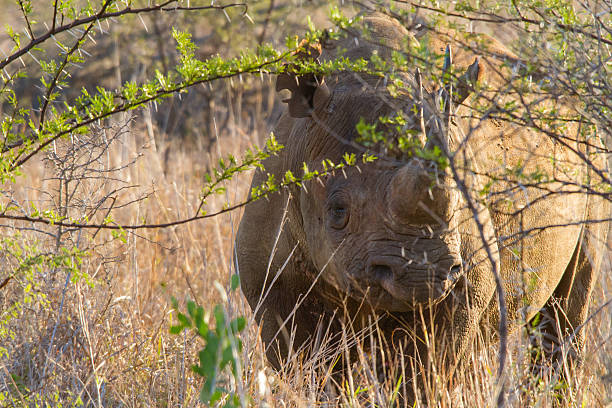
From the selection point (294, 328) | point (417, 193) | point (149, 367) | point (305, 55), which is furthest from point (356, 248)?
point (149, 367)

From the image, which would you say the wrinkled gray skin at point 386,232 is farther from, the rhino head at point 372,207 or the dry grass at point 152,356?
the dry grass at point 152,356

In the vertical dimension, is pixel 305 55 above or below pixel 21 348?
above

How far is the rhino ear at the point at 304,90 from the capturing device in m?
3.91

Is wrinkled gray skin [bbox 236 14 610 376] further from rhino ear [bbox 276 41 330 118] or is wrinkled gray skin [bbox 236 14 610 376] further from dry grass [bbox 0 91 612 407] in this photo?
dry grass [bbox 0 91 612 407]

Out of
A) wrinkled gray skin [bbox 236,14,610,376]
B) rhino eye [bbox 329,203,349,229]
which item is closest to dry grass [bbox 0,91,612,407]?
wrinkled gray skin [bbox 236,14,610,376]

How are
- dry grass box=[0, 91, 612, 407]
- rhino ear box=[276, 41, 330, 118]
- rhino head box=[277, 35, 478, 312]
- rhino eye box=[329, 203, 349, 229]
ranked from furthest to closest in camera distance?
rhino ear box=[276, 41, 330, 118], rhino eye box=[329, 203, 349, 229], dry grass box=[0, 91, 612, 407], rhino head box=[277, 35, 478, 312]

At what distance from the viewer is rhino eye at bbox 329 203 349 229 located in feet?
12.0

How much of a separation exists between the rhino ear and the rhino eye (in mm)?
502

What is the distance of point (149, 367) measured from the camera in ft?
→ 14.4

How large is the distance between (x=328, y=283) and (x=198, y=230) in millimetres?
2848

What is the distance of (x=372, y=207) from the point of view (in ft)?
11.7

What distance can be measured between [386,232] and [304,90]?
2.95ft

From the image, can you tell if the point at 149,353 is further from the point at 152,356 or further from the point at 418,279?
the point at 418,279

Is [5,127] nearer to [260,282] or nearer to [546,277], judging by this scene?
[260,282]
